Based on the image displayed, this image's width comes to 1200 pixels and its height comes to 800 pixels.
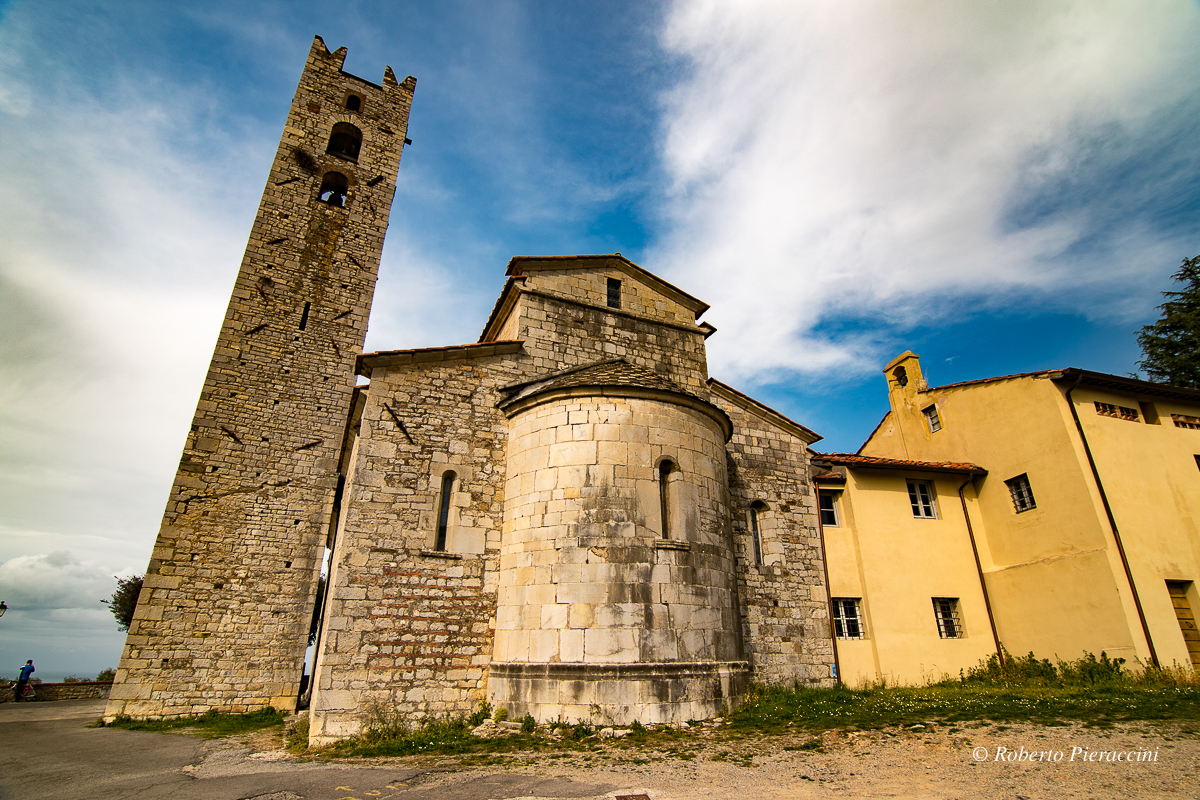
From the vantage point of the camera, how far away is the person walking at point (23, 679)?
1718 cm

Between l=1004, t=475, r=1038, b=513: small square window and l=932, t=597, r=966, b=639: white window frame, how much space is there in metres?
3.01

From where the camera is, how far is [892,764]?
6371mm

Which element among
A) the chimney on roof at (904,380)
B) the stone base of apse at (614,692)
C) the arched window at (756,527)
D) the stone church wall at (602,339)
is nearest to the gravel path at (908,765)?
the stone base of apse at (614,692)

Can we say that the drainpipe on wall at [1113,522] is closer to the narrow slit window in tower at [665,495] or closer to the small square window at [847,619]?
the small square window at [847,619]

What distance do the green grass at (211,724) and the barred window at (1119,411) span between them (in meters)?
21.1

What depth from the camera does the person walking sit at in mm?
17183

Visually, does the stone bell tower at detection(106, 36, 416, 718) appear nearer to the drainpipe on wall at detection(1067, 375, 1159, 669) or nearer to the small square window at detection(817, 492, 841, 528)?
the small square window at detection(817, 492, 841, 528)

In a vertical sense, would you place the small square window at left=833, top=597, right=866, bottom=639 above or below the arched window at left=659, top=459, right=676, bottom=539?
below

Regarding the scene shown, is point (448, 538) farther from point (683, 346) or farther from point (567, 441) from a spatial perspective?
point (683, 346)

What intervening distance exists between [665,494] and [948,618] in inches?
382

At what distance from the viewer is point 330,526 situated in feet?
50.7

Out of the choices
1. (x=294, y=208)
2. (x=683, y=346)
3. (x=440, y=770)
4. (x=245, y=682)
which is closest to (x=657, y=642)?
(x=440, y=770)

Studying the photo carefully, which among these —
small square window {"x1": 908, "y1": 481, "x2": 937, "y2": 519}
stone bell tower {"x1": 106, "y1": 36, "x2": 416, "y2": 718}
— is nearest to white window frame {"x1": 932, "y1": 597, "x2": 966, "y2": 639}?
small square window {"x1": 908, "y1": 481, "x2": 937, "y2": 519}

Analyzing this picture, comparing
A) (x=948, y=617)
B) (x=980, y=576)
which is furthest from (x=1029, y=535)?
(x=948, y=617)
